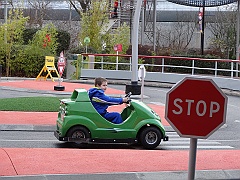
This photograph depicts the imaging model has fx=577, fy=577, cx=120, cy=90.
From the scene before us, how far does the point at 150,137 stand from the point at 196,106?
6.41m

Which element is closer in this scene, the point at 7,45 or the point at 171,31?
the point at 7,45

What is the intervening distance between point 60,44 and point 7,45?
24.4 ft

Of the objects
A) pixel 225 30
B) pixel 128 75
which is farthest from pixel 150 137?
pixel 225 30

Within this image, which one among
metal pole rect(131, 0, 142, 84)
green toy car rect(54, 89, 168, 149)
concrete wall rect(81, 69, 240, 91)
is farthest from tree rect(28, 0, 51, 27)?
green toy car rect(54, 89, 168, 149)

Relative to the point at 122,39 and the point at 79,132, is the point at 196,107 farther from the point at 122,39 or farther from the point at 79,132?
the point at 122,39

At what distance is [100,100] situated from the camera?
1161cm

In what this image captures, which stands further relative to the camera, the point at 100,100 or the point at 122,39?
the point at 122,39

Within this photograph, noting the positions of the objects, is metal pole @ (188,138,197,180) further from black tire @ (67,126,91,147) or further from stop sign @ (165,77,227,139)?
black tire @ (67,126,91,147)

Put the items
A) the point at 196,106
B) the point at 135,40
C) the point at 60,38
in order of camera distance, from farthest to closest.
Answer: the point at 60,38 < the point at 135,40 < the point at 196,106

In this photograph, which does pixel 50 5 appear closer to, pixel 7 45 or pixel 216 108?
pixel 7 45

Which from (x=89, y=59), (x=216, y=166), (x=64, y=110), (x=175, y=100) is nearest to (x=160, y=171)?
(x=216, y=166)

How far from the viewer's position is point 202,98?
544cm

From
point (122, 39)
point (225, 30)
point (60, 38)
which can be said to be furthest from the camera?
point (225, 30)

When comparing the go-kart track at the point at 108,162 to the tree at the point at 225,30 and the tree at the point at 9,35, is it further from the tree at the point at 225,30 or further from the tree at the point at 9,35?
the tree at the point at 225,30
